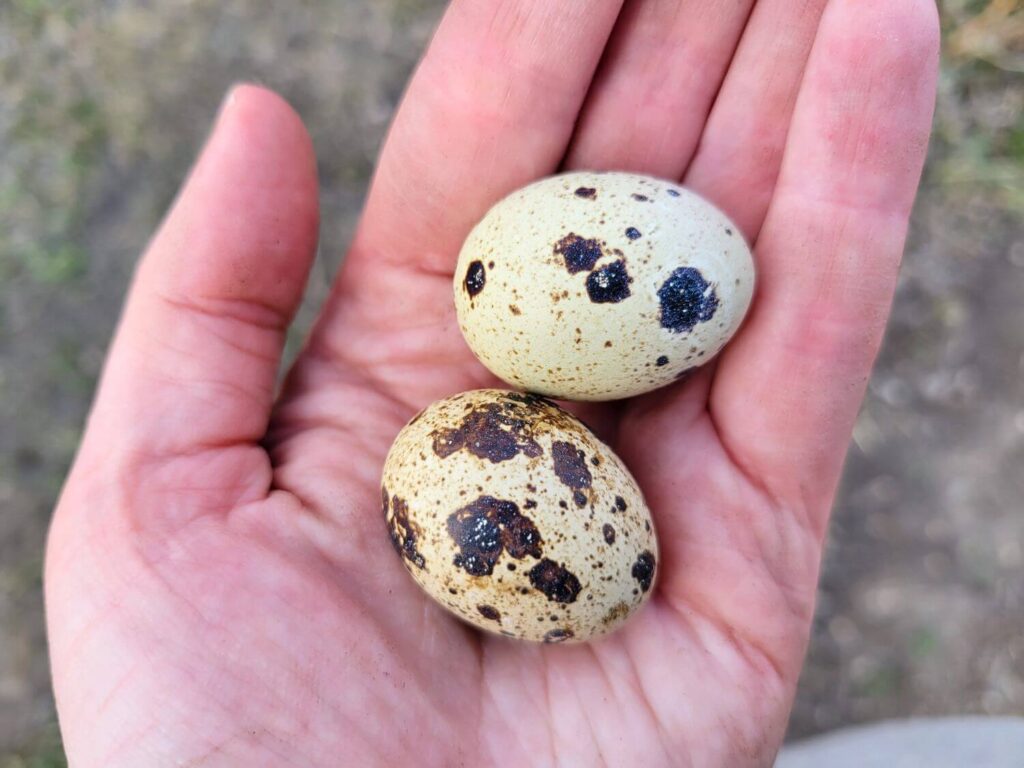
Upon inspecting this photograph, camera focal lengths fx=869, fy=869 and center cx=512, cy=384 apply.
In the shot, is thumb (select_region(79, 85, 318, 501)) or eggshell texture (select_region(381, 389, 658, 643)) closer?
eggshell texture (select_region(381, 389, 658, 643))

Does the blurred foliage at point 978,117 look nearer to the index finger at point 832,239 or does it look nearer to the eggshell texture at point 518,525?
the index finger at point 832,239

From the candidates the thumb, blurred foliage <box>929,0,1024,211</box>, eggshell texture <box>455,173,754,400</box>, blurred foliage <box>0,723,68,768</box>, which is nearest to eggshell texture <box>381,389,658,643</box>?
eggshell texture <box>455,173,754,400</box>

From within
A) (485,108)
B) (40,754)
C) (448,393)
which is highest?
(485,108)

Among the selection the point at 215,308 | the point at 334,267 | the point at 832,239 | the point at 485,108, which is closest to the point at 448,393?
the point at 215,308

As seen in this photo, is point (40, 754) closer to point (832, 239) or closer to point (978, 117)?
point (832, 239)

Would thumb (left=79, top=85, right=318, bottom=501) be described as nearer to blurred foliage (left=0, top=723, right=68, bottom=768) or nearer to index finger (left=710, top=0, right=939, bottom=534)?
index finger (left=710, top=0, right=939, bottom=534)

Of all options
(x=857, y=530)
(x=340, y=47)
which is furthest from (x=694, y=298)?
(x=340, y=47)

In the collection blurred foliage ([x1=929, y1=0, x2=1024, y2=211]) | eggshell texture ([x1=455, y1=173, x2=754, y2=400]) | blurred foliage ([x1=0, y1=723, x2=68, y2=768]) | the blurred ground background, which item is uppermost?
blurred foliage ([x1=929, y1=0, x2=1024, y2=211])
